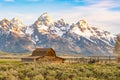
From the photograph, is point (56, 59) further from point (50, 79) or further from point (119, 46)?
point (50, 79)

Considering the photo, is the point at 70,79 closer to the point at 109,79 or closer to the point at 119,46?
the point at 109,79

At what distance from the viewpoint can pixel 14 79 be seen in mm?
36500

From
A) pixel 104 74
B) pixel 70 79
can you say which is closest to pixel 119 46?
pixel 104 74

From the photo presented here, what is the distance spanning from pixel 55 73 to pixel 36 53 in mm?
77309

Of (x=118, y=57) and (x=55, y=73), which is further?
(x=118, y=57)

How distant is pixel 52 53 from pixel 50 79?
266ft

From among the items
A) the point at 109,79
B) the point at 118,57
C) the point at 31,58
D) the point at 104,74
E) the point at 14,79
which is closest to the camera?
the point at 14,79

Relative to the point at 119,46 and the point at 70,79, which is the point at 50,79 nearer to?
the point at 70,79

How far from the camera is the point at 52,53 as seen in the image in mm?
119500

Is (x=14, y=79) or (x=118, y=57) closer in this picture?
(x=14, y=79)

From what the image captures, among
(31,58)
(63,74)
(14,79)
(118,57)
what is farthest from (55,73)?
(31,58)

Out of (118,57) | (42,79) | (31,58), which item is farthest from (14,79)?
(31,58)

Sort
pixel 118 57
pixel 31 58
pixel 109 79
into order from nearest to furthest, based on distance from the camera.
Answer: pixel 109 79 → pixel 118 57 → pixel 31 58

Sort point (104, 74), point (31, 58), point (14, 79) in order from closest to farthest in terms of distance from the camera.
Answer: point (14, 79)
point (104, 74)
point (31, 58)
